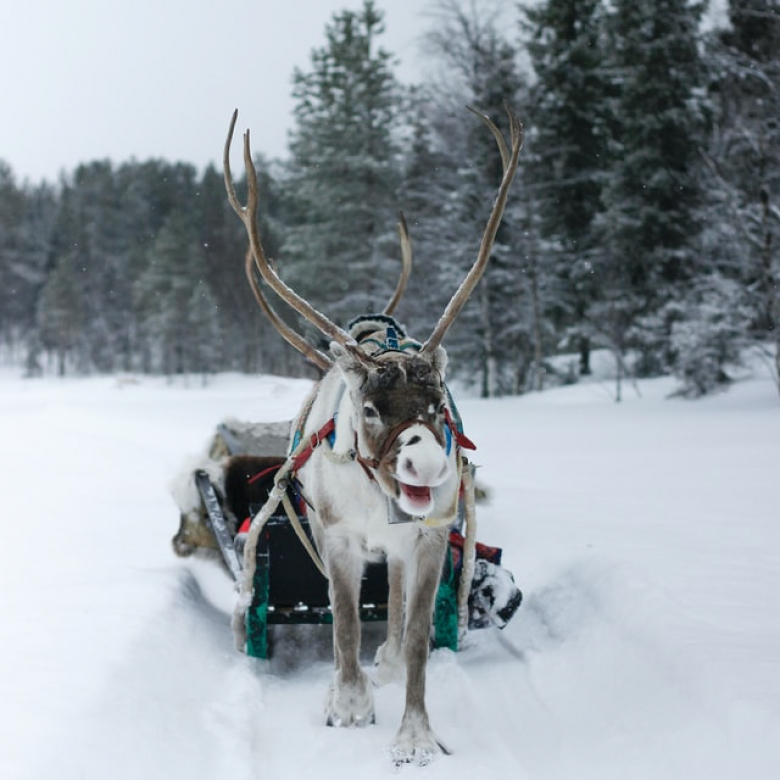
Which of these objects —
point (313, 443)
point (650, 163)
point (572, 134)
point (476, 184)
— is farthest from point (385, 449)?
point (572, 134)

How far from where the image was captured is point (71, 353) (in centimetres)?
5572

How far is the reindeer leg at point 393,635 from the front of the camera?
12.4ft

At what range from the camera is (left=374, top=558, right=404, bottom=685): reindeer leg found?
379cm

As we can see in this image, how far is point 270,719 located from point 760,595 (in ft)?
7.85

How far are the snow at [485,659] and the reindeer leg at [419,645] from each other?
0.28ft

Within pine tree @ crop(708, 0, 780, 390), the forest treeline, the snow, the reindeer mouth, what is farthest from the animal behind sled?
the forest treeline

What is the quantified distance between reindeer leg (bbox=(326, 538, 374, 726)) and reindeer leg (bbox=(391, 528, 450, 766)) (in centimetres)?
28

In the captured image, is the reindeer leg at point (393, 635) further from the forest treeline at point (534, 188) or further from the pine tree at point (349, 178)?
the pine tree at point (349, 178)

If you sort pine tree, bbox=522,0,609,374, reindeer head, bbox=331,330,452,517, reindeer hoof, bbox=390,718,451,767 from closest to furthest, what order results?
1. reindeer head, bbox=331,330,452,517
2. reindeer hoof, bbox=390,718,451,767
3. pine tree, bbox=522,0,609,374

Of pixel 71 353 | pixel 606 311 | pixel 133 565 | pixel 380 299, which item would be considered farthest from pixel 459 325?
pixel 71 353

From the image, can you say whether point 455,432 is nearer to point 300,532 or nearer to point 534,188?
point 300,532

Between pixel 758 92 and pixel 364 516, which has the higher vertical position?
pixel 758 92

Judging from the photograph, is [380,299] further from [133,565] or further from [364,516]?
[364,516]

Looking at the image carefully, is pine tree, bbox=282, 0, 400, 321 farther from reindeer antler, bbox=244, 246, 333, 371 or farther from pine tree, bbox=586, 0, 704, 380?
reindeer antler, bbox=244, 246, 333, 371
